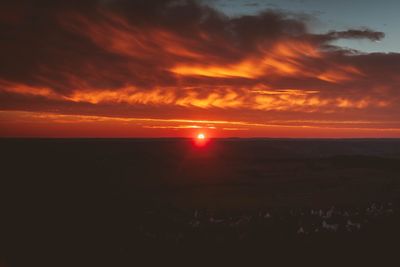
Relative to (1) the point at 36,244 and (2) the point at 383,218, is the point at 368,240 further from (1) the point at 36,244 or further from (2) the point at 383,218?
(1) the point at 36,244

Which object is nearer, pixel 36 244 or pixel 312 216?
pixel 36 244

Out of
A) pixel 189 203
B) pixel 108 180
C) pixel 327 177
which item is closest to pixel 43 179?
pixel 108 180

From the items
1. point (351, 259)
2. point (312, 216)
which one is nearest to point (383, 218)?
point (312, 216)

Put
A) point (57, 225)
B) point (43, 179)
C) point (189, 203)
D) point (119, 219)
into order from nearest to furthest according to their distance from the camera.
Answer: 1. point (57, 225)
2. point (119, 219)
3. point (189, 203)
4. point (43, 179)

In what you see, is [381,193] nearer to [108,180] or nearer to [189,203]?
[189,203]

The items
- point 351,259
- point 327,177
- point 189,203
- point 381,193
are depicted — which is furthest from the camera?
point 327,177

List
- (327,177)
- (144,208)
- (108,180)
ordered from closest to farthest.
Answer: (144,208), (108,180), (327,177)

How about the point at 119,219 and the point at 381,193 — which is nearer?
the point at 119,219

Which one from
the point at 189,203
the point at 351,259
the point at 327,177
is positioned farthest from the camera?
the point at 327,177
